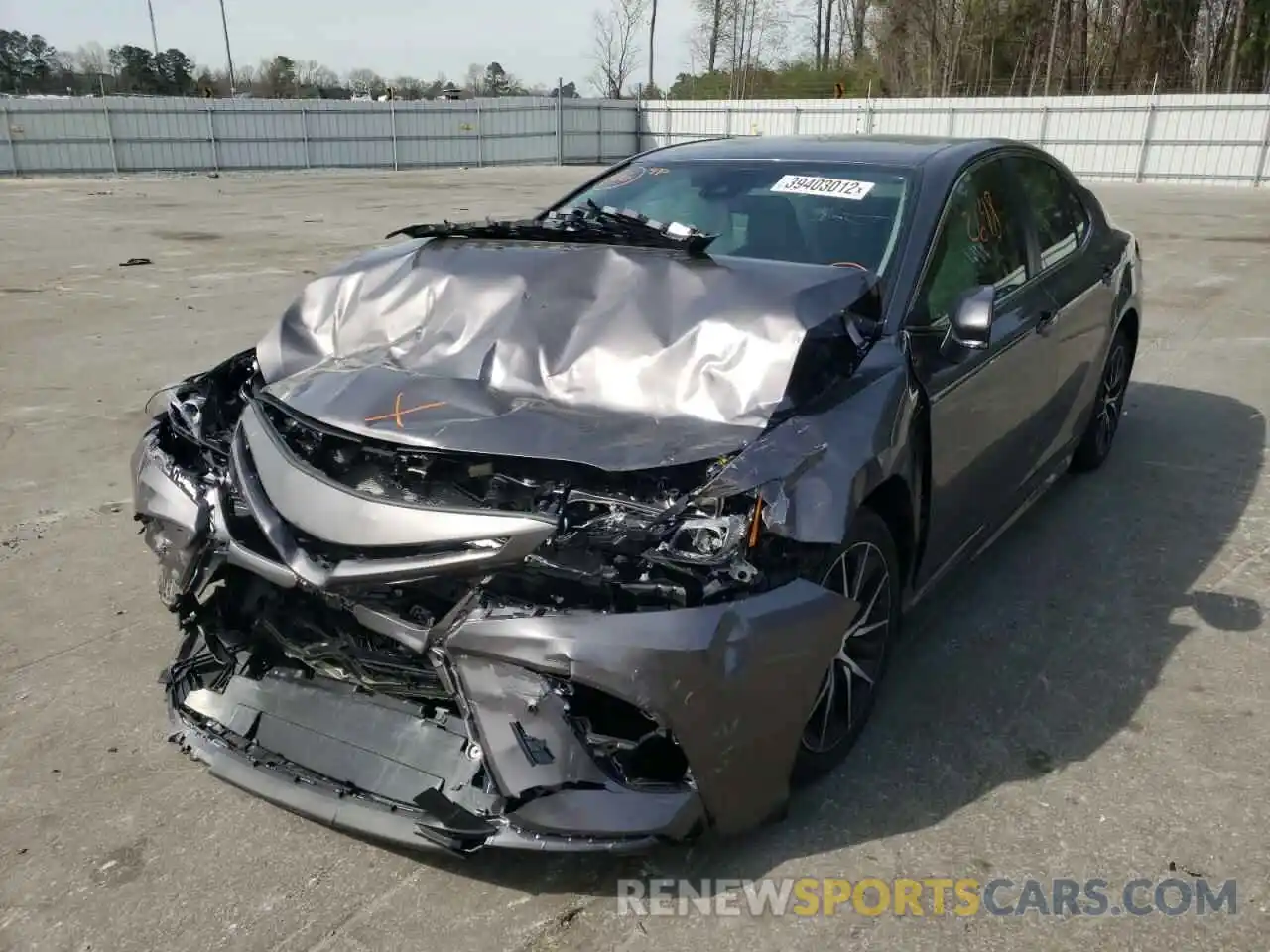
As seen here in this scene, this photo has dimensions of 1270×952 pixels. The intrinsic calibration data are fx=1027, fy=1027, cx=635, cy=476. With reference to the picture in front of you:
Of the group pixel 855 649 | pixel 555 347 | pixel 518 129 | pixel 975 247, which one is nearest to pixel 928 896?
pixel 855 649

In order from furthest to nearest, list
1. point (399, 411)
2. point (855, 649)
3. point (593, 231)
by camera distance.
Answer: point (593, 231) < point (855, 649) < point (399, 411)

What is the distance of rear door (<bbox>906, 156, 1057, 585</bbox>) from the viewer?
3.27m

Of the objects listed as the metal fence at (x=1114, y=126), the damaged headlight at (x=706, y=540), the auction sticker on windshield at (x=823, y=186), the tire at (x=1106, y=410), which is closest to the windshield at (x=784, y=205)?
the auction sticker on windshield at (x=823, y=186)

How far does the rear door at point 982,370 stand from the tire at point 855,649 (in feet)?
1.10

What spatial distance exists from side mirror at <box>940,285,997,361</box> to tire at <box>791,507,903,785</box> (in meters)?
0.70

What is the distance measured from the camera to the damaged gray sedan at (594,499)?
91.1 inches

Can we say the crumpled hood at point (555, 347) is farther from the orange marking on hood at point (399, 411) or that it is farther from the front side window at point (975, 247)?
the front side window at point (975, 247)

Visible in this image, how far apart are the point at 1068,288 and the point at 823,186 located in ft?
4.26

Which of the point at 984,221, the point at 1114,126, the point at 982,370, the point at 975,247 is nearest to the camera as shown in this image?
the point at 982,370

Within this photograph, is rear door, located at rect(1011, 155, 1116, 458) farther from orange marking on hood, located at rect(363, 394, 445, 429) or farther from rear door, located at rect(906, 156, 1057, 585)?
orange marking on hood, located at rect(363, 394, 445, 429)

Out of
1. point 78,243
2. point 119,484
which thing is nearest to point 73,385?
point 119,484

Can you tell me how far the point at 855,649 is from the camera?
299 cm

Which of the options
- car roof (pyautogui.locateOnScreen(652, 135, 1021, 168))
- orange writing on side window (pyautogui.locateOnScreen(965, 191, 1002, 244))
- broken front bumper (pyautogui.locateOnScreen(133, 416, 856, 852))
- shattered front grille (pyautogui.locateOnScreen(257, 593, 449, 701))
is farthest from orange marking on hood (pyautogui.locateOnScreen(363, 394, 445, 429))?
orange writing on side window (pyautogui.locateOnScreen(965, 191, 1002, 244))

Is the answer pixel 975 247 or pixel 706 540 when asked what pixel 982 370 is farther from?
pixel 706 540
